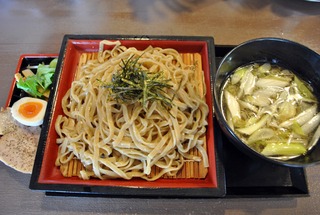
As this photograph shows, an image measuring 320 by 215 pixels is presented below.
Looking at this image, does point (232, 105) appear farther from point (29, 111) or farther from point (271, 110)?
point (29, 111)

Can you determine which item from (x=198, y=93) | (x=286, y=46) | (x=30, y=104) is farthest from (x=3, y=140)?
(x=286, y=46)

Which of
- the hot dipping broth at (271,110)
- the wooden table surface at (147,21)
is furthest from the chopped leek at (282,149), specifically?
the wooden table surface at (147,21)

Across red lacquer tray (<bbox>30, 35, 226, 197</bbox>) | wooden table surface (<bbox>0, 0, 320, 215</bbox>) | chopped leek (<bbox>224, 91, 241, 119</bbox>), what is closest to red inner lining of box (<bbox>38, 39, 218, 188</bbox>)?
red lacquer tray (<bbox>30, 35, 226, 197</bbox>)

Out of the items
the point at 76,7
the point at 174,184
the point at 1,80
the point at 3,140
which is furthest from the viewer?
the point at 76,7

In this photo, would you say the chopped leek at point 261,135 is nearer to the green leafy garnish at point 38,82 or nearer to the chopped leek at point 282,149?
the chopped leek at point 282,149

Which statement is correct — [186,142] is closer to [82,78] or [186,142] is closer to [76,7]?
[82,78]

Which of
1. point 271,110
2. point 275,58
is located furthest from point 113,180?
point 275,58
